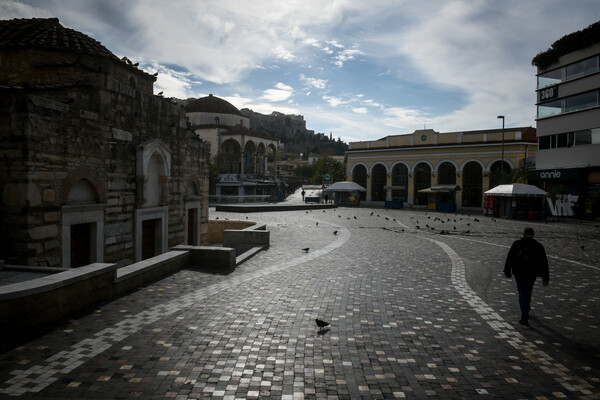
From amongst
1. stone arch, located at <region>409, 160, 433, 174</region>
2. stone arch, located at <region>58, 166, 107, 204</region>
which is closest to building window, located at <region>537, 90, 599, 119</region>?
stone arch, located at <region>409, 160, 433, 174</region>

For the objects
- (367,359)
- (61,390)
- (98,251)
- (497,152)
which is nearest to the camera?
(61,390)

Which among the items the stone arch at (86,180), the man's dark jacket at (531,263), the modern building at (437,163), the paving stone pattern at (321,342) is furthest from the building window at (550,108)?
the stone arch at (86,180)

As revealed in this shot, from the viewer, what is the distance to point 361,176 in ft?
169

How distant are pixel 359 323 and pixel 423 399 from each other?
216 cm

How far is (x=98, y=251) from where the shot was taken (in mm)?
10453

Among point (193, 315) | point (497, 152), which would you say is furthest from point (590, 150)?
point (193, 315)

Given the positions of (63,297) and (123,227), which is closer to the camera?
(63,297)

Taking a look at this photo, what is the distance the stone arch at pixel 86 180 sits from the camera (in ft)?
29.9

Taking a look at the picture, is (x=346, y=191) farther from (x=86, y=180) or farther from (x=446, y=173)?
(x=86, y=180)

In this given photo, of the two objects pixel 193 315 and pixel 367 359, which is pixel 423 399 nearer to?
pixel 367 359

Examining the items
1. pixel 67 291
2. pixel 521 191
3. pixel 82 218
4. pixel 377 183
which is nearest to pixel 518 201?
pixel 521 191

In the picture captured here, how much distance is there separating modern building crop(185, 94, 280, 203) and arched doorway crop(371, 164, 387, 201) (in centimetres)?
1459

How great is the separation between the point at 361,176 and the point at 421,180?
8.40 m

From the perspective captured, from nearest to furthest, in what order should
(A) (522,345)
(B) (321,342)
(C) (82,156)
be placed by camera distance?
(B) (321,342)
(A) (522,345)
(C) (82,156)
